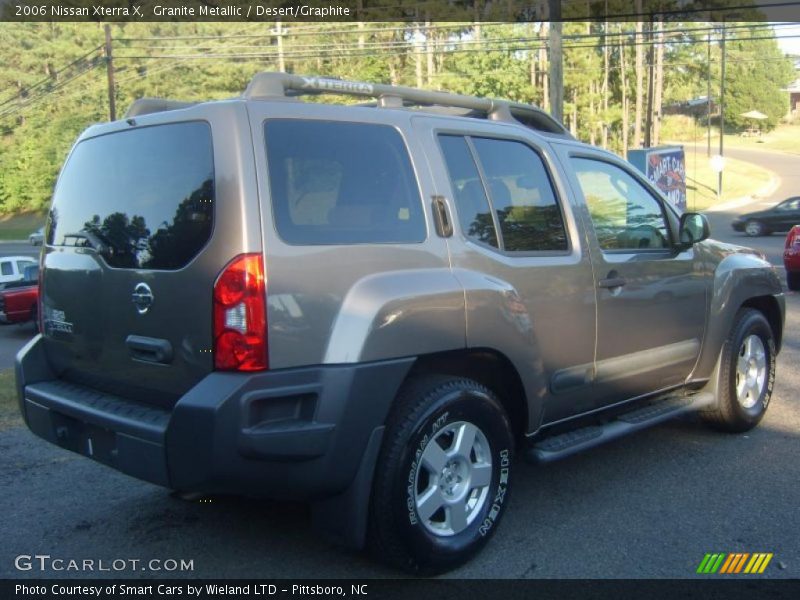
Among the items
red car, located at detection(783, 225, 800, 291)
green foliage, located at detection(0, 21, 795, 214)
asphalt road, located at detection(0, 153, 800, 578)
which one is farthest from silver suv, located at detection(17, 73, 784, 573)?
green foliage, located at detection(0, 21, 795, 214)

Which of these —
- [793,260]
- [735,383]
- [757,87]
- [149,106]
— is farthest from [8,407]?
[757,87]

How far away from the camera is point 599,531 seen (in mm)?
4078

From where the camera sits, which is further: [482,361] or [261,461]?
[482,361]

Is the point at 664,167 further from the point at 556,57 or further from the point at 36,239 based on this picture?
the point at 36,239

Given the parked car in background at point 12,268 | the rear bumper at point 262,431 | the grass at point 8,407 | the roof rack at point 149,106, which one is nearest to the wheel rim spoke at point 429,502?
the rear bumper at point 262,431

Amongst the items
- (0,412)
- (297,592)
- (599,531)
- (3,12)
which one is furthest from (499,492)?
(3,12)

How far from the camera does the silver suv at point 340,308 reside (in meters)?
3.13

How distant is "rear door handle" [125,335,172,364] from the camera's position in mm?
3287

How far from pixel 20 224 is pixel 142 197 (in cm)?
6164

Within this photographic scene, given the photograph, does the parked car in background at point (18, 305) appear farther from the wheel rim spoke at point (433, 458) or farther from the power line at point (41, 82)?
the power line at point (41, 82)

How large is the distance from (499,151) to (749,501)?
7.64 feet

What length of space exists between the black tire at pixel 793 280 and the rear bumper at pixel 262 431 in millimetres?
11839

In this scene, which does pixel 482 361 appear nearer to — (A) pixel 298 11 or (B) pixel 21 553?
(B) pixel 21 553

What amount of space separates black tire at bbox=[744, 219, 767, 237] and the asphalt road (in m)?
24.4
